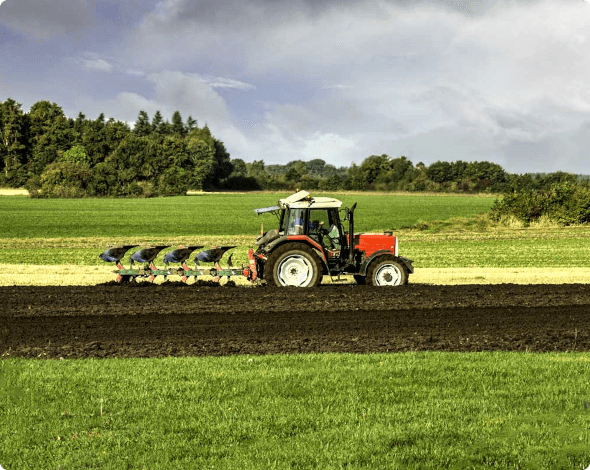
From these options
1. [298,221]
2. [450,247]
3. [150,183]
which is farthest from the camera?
[150,183]

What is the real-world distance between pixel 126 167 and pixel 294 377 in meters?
86.5

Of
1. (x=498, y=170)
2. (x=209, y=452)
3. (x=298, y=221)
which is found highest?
(x=498, y=170)

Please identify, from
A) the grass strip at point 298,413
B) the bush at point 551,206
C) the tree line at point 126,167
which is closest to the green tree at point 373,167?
the tree line at point 126,167

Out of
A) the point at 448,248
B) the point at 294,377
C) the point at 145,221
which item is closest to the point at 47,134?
the point at 145,221

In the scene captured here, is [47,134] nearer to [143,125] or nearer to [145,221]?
[143,125]

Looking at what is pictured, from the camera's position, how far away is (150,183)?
306 ft

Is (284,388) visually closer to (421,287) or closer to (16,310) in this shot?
(16,310)

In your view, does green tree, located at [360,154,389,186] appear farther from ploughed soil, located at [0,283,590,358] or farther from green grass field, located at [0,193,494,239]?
ploughed soil, located at [0,283,590,358]

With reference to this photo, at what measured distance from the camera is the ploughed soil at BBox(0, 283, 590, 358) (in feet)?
33.4

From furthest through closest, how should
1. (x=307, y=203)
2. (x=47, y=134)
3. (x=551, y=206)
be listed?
(x=47, y=134), (x=551, y=206), (x=307, y=203)

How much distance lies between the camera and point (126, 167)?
299 feet

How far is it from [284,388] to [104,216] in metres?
49.5

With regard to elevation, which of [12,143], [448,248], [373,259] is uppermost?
[12,143]

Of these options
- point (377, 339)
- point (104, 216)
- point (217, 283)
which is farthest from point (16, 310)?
point (104, 216)
